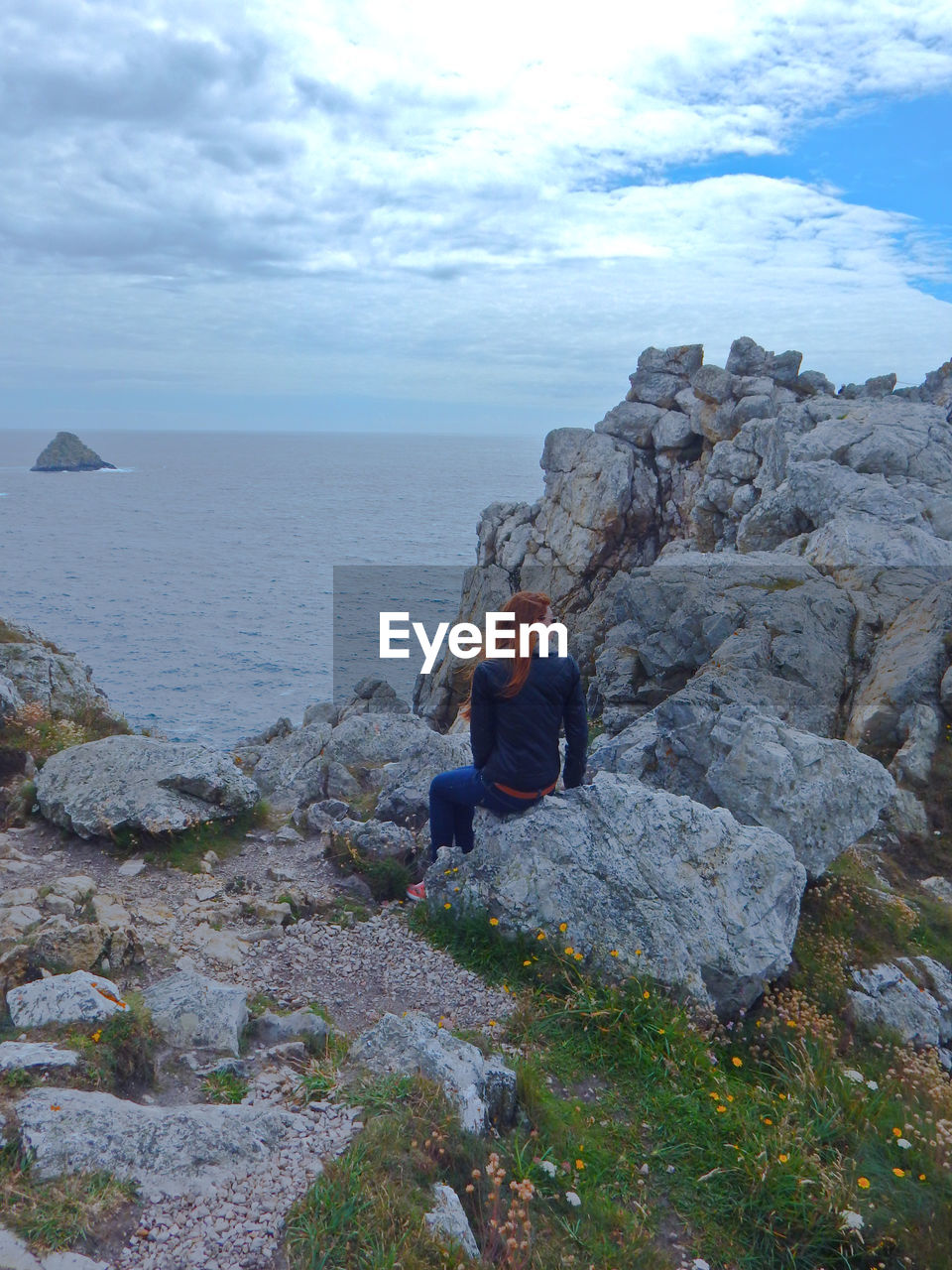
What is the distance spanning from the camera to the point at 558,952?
809cm

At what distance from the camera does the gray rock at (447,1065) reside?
19.7ft

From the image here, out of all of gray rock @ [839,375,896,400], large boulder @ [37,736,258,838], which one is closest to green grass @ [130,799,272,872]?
large boulder @ [37,736,258,838]

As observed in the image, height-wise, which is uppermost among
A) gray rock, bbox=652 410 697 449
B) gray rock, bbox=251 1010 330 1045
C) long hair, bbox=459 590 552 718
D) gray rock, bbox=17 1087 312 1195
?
gray rock, bbox=652 410 697 449

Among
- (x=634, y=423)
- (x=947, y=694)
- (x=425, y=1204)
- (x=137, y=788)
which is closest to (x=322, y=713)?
(x=634, y=423)

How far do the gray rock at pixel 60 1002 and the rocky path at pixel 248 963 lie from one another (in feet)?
1.91

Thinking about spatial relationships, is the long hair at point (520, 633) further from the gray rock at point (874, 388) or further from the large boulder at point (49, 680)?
the gray rock at point (874, 388)

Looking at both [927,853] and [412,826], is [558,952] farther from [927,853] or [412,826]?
[927,853]

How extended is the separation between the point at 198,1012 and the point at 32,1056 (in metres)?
1.27

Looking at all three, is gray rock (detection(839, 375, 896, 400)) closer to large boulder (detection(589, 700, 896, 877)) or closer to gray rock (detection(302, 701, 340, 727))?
gray rock (detection(302, 701, 340, 727))

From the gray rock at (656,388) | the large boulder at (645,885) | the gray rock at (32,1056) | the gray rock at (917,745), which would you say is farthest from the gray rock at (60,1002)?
the gray rock at (656,388)

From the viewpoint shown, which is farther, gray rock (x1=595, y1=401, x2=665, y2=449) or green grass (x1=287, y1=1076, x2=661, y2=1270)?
gray rock (x1=595, y1=401, x2=665, y2=449)

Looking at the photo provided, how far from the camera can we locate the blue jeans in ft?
29.3

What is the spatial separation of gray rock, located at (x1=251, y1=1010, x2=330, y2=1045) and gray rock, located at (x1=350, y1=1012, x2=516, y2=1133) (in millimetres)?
516

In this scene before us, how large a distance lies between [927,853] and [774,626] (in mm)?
5894
